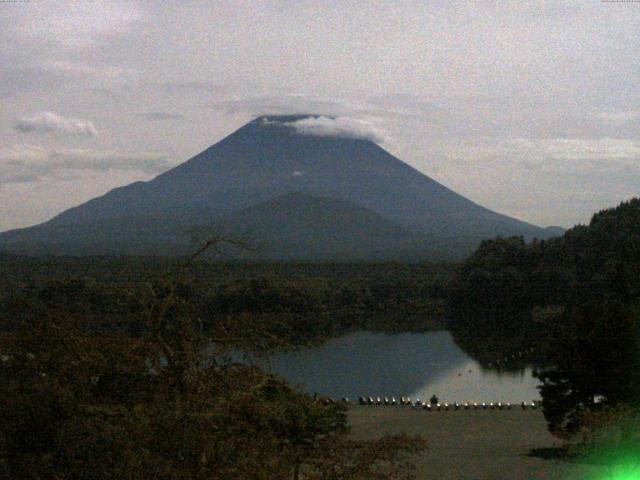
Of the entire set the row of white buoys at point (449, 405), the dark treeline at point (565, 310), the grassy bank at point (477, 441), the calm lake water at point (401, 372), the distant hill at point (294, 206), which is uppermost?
the distant hill at point (294, 206)

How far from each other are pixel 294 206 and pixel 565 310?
97760mm

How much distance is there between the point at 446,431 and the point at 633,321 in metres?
4.68

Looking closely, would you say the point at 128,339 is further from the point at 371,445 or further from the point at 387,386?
the point at 387,386

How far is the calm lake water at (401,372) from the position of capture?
24.1 metres

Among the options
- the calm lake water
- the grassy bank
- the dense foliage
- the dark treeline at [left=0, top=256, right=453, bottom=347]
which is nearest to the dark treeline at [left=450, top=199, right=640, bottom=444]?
the grassy bank

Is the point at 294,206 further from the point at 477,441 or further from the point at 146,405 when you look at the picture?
the point at 146,405

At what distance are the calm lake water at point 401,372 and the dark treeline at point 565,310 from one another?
1.17 meters

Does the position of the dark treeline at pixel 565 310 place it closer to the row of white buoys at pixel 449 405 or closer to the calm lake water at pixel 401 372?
the calm lake water at pixel 401 372

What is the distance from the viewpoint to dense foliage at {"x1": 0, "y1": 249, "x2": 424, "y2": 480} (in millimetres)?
3996

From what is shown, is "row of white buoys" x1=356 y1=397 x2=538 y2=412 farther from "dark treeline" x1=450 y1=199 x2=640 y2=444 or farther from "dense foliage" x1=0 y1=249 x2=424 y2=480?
"dense foliage" x1=0 y1=249 x2=424 y2=480

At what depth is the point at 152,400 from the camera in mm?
4238

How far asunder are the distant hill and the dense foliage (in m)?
88.1

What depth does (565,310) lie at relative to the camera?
85.6 feet

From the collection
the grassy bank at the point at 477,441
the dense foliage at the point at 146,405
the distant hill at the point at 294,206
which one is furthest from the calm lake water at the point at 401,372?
the distant hill at the point at 294,206
